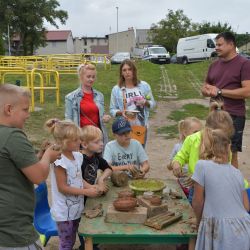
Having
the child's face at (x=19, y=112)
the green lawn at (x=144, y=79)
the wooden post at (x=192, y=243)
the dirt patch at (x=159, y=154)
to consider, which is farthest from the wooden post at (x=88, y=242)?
the green lawn at (x=144, y=79)

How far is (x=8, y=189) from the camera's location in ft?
7.04

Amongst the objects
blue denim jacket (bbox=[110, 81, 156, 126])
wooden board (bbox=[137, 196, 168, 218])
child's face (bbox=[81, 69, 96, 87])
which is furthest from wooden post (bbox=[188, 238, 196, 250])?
blue denim jacket (bbox=[110, 81, 156, 126])

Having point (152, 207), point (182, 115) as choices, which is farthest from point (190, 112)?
point (152, 207)

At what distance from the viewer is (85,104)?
449 centimetres

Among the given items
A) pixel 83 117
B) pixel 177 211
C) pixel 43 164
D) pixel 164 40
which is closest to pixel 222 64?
pixel 83 117

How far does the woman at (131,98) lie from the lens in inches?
188

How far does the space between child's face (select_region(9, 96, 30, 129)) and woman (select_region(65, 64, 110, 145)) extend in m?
2.28

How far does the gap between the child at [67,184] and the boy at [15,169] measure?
2.69 feet

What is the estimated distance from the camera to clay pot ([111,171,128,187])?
3570 mm

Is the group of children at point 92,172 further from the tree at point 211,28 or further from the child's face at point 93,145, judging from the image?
the tree at point 211,28

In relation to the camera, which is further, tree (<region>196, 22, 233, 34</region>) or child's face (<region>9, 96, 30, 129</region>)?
tree (<region>196, 22, 233, 34</region>)

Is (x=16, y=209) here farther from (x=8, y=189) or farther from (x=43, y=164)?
(x=43, y=164)

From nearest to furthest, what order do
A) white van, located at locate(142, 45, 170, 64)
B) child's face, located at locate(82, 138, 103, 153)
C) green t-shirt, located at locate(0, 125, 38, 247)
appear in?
1. green t-shirt, located at locate(0, 125, 38, 247)
2. child's face, located at locate(82, 138, 103, 153)
3. white van, located at locate(142, 45, 170, 64)

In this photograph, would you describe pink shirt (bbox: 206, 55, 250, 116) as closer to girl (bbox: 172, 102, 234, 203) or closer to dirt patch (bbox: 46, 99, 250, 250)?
girl (bbox: 172, 102, 234, 203)
